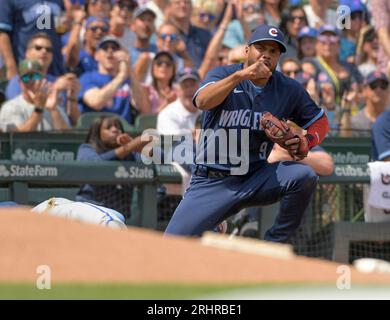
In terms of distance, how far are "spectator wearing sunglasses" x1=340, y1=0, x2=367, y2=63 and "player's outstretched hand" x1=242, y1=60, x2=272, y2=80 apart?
18.7 ft

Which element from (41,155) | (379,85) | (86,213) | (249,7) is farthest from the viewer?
(249,7)

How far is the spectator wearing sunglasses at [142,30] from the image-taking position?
35.8 feet

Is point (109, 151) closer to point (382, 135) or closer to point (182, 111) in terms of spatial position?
point (182, 111)

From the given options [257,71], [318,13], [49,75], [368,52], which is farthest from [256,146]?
[318,13]

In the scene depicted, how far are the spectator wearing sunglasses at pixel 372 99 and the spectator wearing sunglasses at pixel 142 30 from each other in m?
2.41

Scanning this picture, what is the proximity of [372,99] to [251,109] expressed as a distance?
4197 millimetres

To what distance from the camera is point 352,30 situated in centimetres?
1243

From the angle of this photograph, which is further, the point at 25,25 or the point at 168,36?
the point at 168,36

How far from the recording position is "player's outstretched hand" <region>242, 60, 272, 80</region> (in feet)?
21.1

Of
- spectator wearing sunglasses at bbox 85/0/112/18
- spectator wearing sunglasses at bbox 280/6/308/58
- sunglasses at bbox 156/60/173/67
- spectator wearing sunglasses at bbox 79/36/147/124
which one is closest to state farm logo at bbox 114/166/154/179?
spectator wearing sunglasses at bbox 79/36/147/124

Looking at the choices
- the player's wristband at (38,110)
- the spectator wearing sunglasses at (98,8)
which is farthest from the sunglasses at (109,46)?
the player's wristband at (38,110)

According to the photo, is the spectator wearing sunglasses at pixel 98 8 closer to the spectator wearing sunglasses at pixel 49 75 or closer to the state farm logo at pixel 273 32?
the spectator wearing sunglasses at pixel 49 75

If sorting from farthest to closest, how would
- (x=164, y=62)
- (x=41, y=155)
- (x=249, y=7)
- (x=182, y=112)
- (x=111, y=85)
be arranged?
(x=249, y=7) < (x=164, y=62) < (x=111, y=85) < (x=182, y=112) < (x=41, y=155)

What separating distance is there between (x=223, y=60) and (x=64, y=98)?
1945 millimetres
